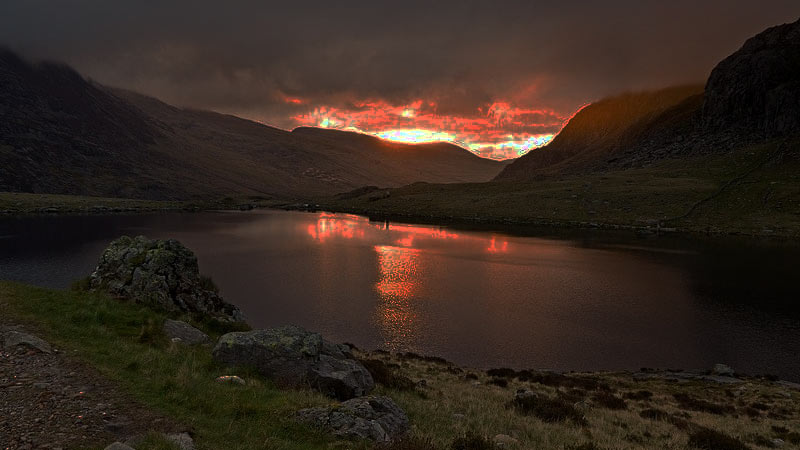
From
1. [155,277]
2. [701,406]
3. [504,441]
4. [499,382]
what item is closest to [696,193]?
[701,406]

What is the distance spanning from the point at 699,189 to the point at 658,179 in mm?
20771

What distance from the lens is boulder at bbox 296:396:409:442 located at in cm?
1161

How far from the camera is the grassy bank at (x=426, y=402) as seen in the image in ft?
38.5

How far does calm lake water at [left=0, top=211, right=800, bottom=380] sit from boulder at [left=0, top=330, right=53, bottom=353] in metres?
26.4

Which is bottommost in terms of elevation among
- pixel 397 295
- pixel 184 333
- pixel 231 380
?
pixel 397 295

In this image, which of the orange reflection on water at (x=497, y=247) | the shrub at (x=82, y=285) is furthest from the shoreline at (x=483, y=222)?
the shrub at (x=82, y=285)

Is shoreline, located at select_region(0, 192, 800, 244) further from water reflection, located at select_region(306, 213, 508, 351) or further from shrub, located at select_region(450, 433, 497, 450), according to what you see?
shrub, located at select_region(450, 433, 497, 450)

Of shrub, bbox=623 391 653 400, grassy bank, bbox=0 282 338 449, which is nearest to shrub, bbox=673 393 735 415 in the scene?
shrub, bbox=623 391 653 400

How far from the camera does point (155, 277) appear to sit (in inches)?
953

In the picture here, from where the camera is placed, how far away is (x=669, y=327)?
44.0m

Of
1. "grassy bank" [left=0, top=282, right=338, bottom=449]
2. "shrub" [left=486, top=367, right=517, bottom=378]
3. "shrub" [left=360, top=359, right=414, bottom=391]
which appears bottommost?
"shrub" [left=486, top=367, right=517, bottom=378]

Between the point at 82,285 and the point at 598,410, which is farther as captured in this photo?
the point at 82,285

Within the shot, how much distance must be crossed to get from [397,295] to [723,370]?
33751 mm

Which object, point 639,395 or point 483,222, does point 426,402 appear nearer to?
point 639,395
